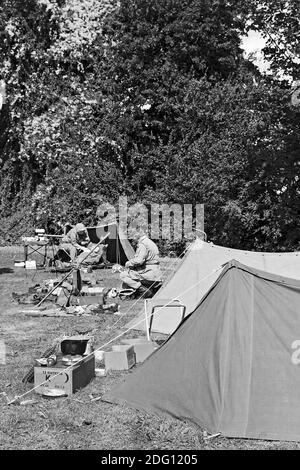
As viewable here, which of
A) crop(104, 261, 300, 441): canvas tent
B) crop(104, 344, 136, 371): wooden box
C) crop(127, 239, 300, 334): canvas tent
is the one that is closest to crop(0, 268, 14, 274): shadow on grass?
crop(127, 239, 300, 334): canvas tent

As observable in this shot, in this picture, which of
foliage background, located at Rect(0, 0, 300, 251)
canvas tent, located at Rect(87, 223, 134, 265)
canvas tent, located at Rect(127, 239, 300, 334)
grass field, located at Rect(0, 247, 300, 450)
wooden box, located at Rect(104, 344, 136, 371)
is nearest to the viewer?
grass field, located at Rect(0, 247, 300, 450)

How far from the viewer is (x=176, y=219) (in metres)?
14.4

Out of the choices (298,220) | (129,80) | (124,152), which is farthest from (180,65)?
(298,220)

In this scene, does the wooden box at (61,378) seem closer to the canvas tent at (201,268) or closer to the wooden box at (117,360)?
the wooden box at (117,360)

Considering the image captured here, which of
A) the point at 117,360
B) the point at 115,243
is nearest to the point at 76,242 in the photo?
the point at 115,243

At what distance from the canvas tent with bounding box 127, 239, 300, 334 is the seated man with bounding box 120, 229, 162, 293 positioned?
1.60 meters

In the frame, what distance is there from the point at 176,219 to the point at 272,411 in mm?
10351

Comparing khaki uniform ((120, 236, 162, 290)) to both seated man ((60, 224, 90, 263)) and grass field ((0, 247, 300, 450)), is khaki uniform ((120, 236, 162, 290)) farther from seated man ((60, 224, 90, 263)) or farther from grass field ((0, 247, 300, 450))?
seated man ((60, 224, 90, 263))

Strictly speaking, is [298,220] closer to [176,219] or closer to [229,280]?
[176,219]

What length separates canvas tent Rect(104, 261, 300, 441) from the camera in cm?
420

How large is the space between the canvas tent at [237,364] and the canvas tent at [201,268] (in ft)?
8.72
